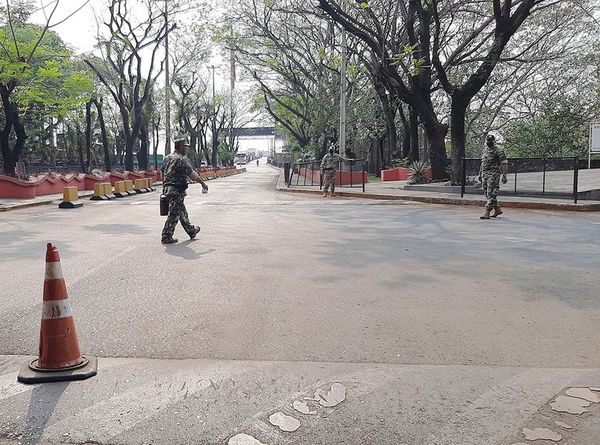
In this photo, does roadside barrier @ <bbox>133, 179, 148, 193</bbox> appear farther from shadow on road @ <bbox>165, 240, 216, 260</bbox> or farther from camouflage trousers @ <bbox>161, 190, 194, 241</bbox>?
shadow on road @ <bbox>165, 240, 216, 260</bbox>

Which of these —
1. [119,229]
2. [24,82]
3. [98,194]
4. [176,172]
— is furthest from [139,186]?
[176,172]

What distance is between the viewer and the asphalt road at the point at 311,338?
2934mm

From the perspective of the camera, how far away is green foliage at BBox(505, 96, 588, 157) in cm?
3170

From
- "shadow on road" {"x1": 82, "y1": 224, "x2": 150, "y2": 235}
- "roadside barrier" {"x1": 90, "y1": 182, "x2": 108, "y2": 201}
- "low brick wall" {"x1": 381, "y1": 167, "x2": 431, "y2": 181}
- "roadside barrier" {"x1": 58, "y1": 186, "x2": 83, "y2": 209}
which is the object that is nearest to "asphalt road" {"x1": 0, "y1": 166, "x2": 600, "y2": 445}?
"shadow on road" {"x1": 82, "y1": 224, "x2": 150, "y2": 235}

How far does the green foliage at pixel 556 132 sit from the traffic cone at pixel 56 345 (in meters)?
32.2

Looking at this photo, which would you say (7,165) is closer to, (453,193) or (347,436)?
(453,193)

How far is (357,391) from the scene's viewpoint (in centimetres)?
330

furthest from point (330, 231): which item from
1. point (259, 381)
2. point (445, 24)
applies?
point (445, 24)

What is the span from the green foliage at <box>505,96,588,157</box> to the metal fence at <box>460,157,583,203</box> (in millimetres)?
17306

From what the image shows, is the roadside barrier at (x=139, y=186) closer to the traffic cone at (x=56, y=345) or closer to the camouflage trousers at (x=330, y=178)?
the camouflage trousers at (x=330, y=178)

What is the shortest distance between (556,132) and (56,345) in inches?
1311

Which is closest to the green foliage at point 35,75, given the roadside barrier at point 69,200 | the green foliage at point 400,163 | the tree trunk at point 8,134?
the tree trunk at point 8,134

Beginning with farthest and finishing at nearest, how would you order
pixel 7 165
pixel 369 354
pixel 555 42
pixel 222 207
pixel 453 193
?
pixel 555 42
pixel 7 165
pixel 453 193
pixel 222 207
pixel 369 354

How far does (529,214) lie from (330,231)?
18.2 feet
